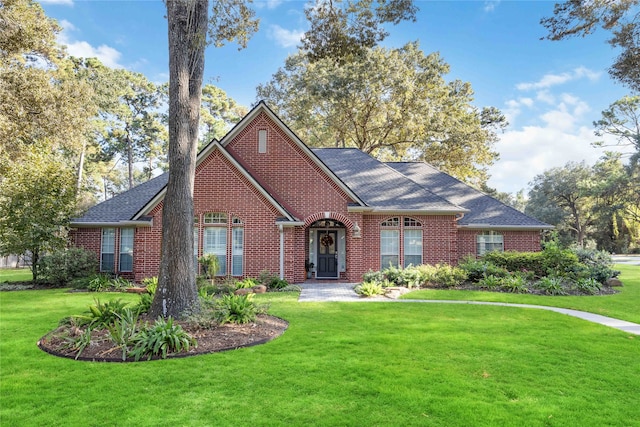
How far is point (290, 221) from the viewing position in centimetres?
1518

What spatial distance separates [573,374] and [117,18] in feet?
69.1

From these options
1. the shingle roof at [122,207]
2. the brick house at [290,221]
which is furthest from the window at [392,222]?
the shingle roof at [122,207]

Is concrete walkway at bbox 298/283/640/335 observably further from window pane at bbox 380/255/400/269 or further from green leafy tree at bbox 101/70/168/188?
green leafy tree at bbox 101/70/168/188

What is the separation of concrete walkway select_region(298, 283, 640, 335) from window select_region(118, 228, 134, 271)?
7.97 meters

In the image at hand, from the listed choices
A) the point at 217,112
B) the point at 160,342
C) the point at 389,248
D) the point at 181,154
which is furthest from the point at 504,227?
the point at 217,112

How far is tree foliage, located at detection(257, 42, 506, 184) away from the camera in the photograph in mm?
27281

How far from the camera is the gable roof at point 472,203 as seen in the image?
18078 mm

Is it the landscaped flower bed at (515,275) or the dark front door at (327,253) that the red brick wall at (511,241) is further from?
the dark front door at (327,253)

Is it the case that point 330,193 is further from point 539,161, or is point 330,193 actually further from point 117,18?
point 539,161

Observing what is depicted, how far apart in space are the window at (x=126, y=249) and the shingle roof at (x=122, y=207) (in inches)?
27.0

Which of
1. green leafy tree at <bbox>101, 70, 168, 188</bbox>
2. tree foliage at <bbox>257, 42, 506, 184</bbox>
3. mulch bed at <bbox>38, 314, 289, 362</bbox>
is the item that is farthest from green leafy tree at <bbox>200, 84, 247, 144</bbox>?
mulch bed at <bbox>38, 314, 289, 362</bbox>

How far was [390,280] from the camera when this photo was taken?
1487cm

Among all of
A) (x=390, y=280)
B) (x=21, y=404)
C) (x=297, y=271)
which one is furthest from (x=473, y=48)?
Answer: (x=21, y=404)

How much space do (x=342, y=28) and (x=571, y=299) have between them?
11.5m
